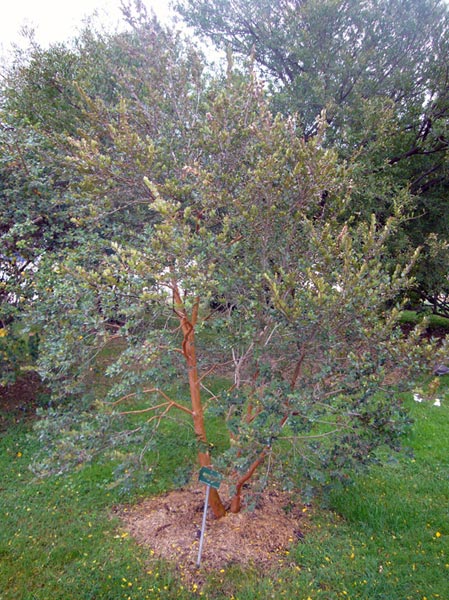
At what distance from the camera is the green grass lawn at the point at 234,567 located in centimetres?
317

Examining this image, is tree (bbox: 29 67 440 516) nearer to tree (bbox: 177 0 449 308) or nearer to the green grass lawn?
the green grass lawn

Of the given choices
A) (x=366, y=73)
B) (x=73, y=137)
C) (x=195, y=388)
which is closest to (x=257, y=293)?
(x=195, y=388)

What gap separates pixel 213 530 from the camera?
12.2 ft

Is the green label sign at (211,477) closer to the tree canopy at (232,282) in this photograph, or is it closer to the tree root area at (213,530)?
the tree canopy at (232,282)

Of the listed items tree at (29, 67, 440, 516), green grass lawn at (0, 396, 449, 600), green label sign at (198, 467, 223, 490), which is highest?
tree at (29, 67, 440, 516)

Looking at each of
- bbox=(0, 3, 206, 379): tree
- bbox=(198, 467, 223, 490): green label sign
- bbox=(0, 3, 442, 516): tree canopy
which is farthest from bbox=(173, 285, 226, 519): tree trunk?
bbox=(0, 3, 206, 379): tree

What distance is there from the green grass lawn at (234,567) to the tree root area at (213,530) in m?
0.10

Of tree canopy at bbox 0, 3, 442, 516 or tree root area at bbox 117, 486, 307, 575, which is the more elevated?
tree canopy at bbox 0, 3, 442, 516

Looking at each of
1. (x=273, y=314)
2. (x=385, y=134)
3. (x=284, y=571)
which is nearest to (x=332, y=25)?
(x=385, y=134)

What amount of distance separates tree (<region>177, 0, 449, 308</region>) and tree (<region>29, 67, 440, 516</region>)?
13.8ft

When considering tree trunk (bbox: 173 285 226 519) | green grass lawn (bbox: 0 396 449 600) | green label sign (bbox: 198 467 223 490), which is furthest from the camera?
tree trunk (bbox: 173 285 226 519)

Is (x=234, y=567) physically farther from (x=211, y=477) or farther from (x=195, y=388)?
(x=195, y=388)

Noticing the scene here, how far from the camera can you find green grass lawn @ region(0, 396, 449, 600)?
3.17m

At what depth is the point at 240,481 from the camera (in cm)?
366
